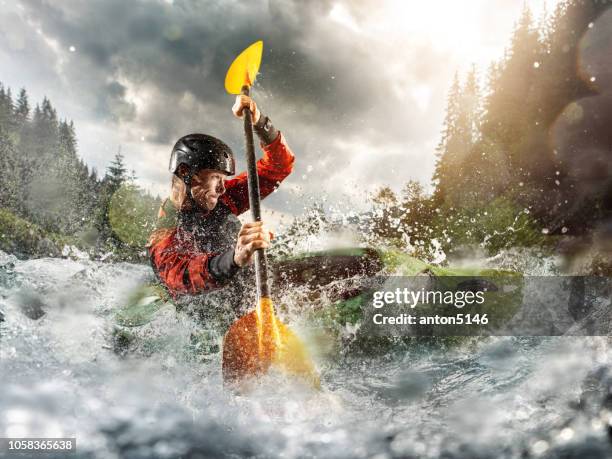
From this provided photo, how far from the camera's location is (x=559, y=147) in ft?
56.7

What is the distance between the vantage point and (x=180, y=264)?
11.2 ft

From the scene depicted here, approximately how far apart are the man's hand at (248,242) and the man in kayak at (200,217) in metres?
0.01

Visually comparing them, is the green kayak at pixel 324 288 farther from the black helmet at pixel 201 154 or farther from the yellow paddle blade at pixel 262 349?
the black helmet at pixel 201 154

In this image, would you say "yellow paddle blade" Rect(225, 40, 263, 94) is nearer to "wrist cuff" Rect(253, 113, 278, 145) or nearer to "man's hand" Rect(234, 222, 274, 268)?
"wrist cuff" Rect(253, 113, 278, 145)

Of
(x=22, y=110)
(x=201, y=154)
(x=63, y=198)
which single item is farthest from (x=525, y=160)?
(x=22, y=110)

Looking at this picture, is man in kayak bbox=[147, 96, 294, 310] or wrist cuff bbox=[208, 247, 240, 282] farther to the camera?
man in kayak bbox=[147, 96, 294, 310]

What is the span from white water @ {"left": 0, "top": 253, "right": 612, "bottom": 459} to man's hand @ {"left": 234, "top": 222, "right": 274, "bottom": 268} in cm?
Answer: 107

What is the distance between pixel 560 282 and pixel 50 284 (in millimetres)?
9145

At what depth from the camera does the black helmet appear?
12.3 ft

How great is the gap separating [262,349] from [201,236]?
45.0 inches

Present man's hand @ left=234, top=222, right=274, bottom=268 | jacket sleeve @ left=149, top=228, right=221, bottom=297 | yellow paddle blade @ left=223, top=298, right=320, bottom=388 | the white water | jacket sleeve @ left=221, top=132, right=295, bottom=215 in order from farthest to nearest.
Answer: jacket sleeve @ left=221, top=132, right=295, bottom=215 → yellow paddle blade @ left=223, top=298, right=320, bottom=388 → jacket sleeve @ left=149, top=228, right=221, bottom=297 → man's hand @ left=234, top=222, right=274, bottom=268 → the white water

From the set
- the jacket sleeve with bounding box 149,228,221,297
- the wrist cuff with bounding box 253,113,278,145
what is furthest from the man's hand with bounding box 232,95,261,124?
the jacket sleeve with bounding box 149,228,221,297

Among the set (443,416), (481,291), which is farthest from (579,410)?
(481,291)

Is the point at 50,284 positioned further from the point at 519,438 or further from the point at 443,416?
the point at 519,438
